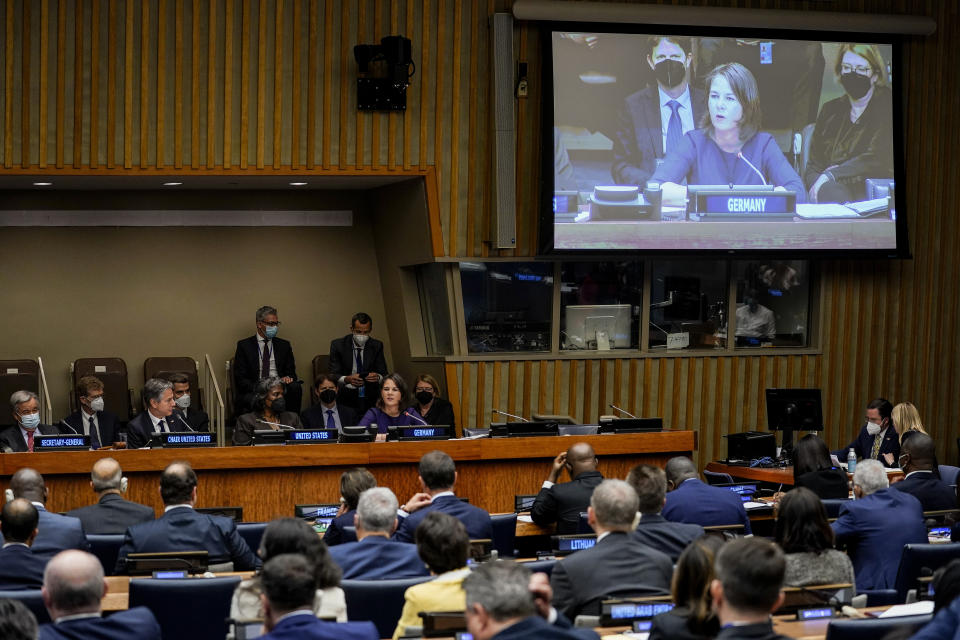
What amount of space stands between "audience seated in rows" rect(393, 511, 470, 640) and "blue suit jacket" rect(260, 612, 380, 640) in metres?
0.61

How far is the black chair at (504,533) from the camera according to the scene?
6266 millimetres

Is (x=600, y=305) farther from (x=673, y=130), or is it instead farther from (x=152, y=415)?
(x=152, y=415)

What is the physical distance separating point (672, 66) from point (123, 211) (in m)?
5.10

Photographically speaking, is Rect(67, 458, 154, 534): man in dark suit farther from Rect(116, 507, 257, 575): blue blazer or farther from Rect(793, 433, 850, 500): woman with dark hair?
Rect(793, 433, 850, 500): woman with dark hair

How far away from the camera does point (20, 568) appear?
4895 millimetres

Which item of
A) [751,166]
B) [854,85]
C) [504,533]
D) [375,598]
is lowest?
[504,533]

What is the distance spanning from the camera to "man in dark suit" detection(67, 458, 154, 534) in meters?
5.97

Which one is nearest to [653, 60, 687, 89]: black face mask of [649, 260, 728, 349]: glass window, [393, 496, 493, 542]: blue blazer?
[649, 260, 728, 349]: glass window

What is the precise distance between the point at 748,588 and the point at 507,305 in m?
7.36

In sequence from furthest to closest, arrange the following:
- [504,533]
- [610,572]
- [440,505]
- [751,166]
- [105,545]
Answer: [751,166], [504,533], [440,505], [105,545], [610,572]

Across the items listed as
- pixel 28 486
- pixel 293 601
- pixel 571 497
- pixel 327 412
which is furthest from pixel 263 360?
pixel 293 601

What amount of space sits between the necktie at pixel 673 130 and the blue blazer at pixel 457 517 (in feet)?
17.7

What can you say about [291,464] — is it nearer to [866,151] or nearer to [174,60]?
[174,60]

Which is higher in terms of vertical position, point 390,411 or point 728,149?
point 728,149
